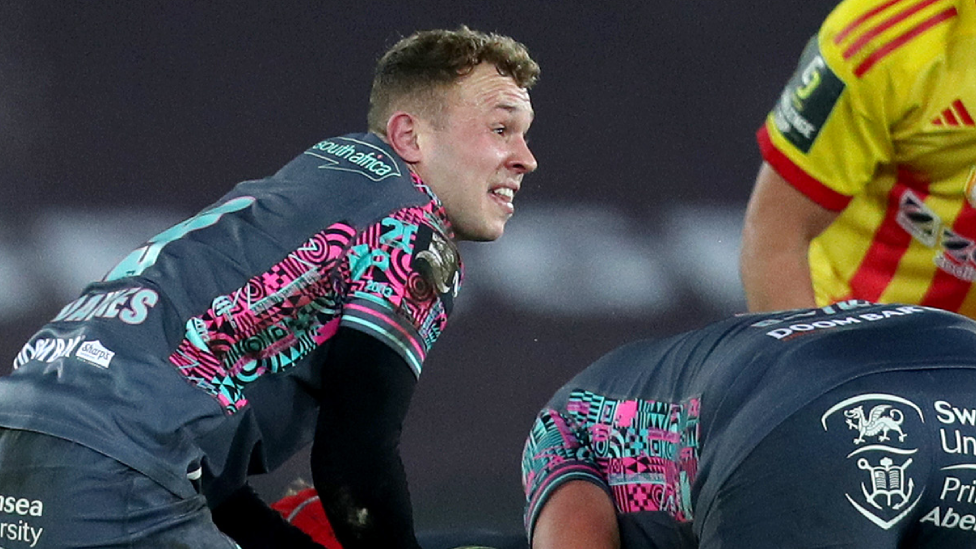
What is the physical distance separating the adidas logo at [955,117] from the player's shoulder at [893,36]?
0.07 metres

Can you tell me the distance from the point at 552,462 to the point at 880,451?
0.49 meters

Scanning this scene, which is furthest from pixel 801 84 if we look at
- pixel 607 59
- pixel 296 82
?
pixel 296 82

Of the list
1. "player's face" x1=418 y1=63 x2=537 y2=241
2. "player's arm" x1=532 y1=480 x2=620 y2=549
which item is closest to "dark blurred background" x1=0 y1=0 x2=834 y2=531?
"player's face" x1=418 y1=63 x2=537 y2=241

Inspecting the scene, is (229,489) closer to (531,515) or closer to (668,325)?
(531,515)

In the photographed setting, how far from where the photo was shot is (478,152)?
80.7 inches

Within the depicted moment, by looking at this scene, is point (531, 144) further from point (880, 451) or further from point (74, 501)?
point (880, 451)

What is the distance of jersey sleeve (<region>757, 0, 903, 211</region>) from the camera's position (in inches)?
70.4

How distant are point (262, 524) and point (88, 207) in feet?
4.63

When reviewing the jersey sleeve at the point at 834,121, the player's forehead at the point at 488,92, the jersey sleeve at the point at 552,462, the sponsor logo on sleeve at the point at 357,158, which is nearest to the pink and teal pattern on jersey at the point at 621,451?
the jersey sleeve at the point at 552,462

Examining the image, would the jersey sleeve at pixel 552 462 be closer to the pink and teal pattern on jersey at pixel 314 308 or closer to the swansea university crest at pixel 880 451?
the pink and teal pattern on jersey at pixel 314 308

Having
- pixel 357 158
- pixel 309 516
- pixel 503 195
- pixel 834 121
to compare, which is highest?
pixel 834 121

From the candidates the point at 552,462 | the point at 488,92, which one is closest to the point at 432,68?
the point at 488,92

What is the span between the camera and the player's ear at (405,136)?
205 centimetres

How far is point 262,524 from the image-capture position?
1959mm
